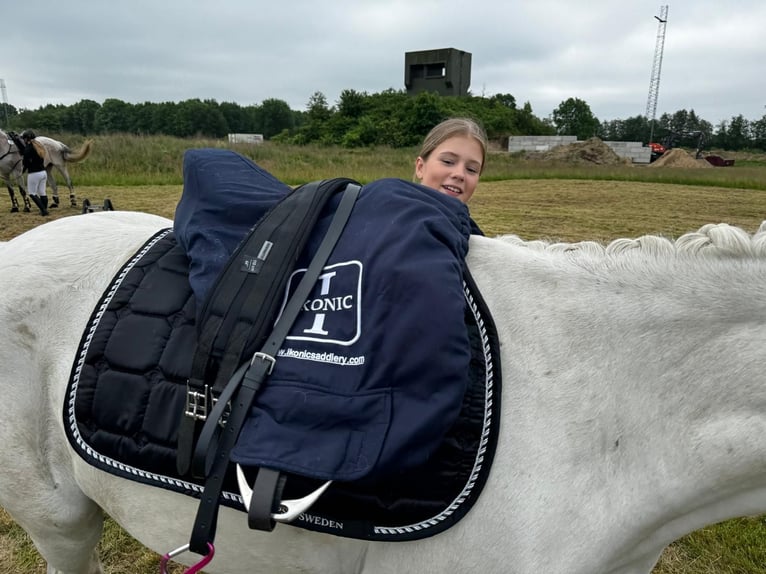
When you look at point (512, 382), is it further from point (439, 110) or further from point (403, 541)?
point (439, 110)

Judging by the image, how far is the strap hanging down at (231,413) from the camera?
116 centimetres

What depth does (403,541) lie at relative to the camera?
3.93ft

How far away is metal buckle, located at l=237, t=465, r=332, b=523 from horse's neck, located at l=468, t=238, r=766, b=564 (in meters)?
0.45

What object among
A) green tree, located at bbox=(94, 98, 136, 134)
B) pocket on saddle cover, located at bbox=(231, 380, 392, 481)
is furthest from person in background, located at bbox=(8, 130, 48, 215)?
green tree, located at bbox=(94, 98, 136, 134)

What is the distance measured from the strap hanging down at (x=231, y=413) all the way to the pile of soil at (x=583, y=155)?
32.1 meters

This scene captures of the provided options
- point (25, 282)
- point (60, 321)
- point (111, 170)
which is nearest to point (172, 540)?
point (60, 321)

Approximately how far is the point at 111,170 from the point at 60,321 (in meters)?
19.7

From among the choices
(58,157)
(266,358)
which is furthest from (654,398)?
(58,157)

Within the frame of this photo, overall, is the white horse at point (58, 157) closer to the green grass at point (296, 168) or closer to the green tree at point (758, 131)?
the green grass at point (296, 168)

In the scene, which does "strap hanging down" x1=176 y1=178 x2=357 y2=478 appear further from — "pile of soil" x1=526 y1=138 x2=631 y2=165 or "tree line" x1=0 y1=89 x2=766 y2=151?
"pile of soil" x1=526 y1=138 x2=631 y2=165

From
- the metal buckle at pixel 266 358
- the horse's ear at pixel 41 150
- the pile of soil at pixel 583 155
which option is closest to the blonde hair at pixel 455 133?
the metal buckle at pixel 266 358

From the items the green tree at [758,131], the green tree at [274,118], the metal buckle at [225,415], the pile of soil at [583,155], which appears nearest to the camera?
the metal buckle at [225,415]

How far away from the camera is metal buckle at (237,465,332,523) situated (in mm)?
1093

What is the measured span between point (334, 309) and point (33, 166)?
12279 mm
